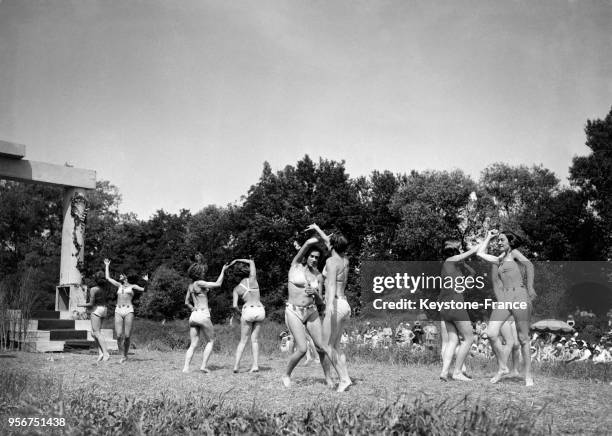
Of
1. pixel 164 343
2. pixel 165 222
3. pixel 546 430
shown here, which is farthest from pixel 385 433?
pixel 165 222

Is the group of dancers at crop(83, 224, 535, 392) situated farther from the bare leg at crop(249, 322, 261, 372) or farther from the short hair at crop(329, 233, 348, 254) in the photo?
the bare leg at crop(249, 322, 261, 372)

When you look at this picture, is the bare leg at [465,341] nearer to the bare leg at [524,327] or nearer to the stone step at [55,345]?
the bare leg at [524,327]

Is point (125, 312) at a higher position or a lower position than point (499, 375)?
higher

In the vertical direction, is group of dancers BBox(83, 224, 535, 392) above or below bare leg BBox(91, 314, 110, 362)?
above

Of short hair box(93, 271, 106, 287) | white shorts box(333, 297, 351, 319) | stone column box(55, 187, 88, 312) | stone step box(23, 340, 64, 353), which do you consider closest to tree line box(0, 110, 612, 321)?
stone column box(55, 187, 88, 312)

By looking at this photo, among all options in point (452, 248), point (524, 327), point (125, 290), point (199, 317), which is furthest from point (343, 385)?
point (125, 290)

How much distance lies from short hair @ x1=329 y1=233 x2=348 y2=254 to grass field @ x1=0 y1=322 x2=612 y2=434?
78.4 inches

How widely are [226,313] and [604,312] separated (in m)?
28.5

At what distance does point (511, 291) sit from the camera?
9.46m

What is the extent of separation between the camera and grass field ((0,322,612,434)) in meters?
5.68

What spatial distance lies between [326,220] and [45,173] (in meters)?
25.1

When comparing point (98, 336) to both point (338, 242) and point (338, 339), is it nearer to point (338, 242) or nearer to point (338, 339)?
point (338, 339)

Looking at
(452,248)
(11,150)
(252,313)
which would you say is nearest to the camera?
(452,248)

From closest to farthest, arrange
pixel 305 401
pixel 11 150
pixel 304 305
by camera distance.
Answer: pixel 305 401 < pixel 304 305 < pixel 11 150
